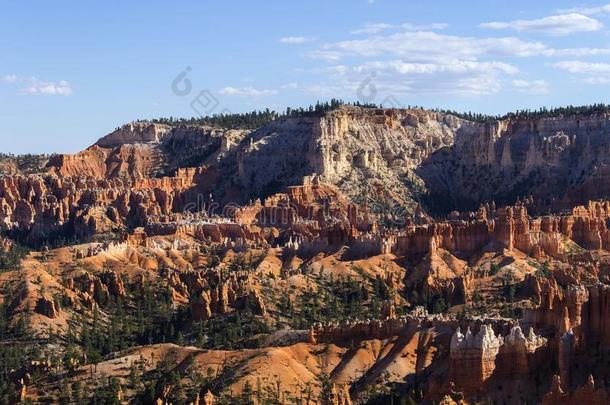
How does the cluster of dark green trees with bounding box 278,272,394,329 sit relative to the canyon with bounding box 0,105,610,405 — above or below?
below

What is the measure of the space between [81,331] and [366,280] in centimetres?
3410

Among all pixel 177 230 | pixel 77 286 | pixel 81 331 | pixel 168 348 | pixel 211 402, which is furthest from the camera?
pixel 177 230

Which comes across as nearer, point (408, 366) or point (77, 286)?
point (408, 366)

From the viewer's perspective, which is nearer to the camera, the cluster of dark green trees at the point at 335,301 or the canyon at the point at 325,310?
the canyon at the point at 325,310

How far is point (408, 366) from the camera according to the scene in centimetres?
9638

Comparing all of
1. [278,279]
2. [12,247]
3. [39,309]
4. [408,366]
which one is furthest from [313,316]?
[12,247]

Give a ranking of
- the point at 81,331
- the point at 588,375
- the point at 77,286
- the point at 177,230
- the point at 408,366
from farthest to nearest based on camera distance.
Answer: the point at 177,230 → the point at 77,286 → the point at 81,331 → the point at 408,366 → the point at 588,375

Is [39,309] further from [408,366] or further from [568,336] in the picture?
[568,336]

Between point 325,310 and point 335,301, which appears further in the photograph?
point 335,301

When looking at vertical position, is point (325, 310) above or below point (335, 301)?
below

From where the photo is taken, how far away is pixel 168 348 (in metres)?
104

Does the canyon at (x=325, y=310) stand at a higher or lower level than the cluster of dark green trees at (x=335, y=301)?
higher

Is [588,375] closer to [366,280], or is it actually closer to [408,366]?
[408,366]

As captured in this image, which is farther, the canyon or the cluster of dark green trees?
the cluster of dark green trees
